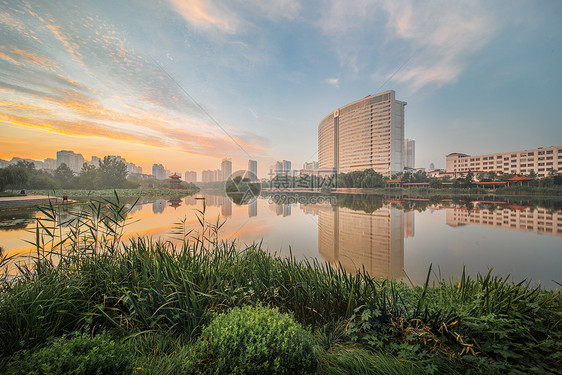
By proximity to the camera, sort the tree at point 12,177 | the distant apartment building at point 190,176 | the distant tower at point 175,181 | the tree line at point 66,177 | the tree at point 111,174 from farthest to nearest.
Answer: the distant apartment building at point 190,176, the distant tower at point 175,181, the tree at point 111,174, the tree line at point 66,177, the tree at point 12,177

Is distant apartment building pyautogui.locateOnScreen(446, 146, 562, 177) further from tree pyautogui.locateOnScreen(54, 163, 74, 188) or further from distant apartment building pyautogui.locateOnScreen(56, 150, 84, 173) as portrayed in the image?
tree pyautogui.locateOnScreen(54, 163, 74, 188)

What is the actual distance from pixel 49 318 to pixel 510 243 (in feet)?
41.0

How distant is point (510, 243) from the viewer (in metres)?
7.76

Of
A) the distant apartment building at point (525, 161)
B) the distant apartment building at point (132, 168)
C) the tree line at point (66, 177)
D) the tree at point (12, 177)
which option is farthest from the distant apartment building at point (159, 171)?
the distant apartment building at point (525, 161)

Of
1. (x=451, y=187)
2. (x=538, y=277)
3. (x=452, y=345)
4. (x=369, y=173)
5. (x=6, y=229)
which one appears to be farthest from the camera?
(x=369, y=173)

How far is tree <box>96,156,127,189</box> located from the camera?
37906 millimetres

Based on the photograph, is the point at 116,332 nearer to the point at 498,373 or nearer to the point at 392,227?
the point at 498,373

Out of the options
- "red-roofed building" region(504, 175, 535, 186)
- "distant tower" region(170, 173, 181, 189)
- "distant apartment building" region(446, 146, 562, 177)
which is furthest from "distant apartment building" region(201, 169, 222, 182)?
"distant apartment building" region(446, 146, 562, 177)

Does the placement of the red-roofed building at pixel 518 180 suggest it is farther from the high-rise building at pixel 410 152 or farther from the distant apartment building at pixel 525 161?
the high-rise building at pixel 410 152

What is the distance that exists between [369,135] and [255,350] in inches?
3294

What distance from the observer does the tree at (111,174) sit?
37906mm

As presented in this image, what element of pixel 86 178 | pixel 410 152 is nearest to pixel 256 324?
pixel 86 178

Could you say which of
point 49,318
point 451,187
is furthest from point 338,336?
point 451,187

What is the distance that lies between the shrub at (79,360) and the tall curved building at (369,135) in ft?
253
